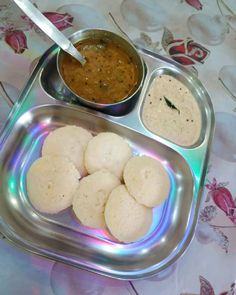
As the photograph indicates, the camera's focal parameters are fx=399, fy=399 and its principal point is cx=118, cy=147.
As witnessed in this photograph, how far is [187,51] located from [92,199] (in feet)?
2.63

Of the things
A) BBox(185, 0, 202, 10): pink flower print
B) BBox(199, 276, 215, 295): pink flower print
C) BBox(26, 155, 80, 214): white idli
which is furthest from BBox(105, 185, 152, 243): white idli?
BBox(185, 0, 202, 10): pink flower print

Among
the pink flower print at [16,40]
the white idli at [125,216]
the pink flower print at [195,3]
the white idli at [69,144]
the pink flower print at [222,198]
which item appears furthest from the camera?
the pink flower print at [195,3]

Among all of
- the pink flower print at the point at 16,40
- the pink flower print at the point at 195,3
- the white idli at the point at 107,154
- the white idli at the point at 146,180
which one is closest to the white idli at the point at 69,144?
the white idli at the point at 107,154

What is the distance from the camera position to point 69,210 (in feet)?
4.32

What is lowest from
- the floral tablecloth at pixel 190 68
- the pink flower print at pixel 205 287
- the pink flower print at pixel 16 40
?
the pink flower print at pixel 205 287

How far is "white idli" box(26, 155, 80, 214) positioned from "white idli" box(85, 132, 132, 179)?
0.06 meters

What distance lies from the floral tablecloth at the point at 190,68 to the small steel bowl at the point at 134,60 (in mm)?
224

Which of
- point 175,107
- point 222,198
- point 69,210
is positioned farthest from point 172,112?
point 69,210

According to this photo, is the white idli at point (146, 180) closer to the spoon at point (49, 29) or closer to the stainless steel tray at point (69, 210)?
the stainless steel tray at point (69, 210)

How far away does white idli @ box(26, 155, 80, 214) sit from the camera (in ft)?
4.04

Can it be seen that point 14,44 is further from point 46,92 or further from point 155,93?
point 155,93

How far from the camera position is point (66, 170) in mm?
1253

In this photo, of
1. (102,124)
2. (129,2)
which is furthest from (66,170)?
(129,2)

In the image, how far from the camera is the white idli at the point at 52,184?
1.23m
